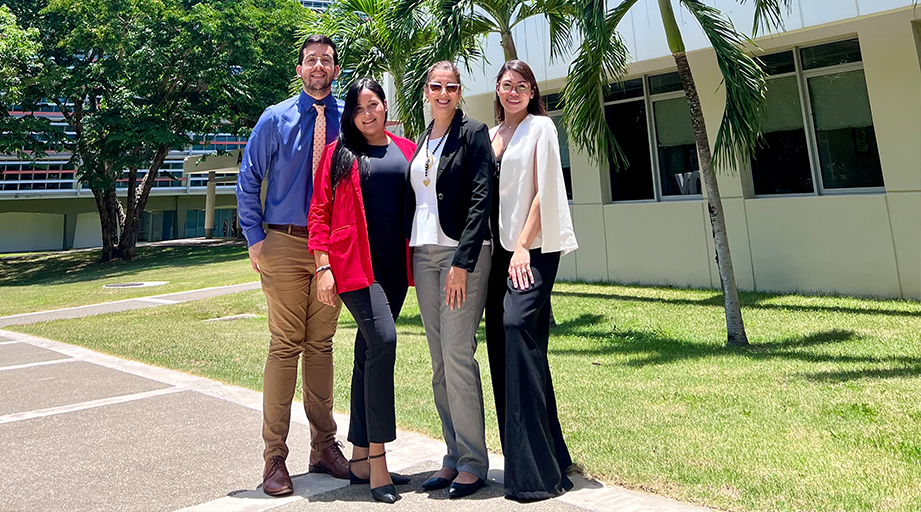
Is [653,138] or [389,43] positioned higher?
[389,43]

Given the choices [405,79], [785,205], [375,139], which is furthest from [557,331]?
[375,139]

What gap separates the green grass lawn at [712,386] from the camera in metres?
2.98

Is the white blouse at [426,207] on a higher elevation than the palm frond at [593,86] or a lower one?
lower

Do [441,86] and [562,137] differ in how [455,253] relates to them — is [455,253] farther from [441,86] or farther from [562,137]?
[562,137]

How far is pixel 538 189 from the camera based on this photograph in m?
3.01

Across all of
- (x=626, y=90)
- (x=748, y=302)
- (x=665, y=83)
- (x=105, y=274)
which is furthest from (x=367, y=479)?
(x=105, y=274)

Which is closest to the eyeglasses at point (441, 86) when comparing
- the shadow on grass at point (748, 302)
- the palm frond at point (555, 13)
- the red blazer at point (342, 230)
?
the red blazer at point (342, 230)

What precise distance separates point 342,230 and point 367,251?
159 millimetres

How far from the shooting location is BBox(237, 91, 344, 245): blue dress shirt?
10.8 ft

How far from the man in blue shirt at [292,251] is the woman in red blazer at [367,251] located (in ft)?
0.65

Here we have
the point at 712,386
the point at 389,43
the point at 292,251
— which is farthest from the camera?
the point at 389,43

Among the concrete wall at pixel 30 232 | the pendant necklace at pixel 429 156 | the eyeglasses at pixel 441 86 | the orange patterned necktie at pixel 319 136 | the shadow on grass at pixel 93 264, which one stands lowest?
the pendant necklace at pixel 429 156

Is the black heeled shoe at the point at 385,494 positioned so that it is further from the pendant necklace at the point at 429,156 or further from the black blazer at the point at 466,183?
the pendant necklace at the point at 429,156

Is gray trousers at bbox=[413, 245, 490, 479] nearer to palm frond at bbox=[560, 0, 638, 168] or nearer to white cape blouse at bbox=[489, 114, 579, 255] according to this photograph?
white cape blouse at bbox=[489, 114, 579, 255]
